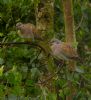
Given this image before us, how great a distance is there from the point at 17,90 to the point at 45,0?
96 cm

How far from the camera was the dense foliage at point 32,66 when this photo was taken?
198 cm

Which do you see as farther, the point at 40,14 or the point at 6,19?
the point at 6,19

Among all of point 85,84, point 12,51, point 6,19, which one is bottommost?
point 85,84

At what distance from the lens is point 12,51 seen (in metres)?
2.60

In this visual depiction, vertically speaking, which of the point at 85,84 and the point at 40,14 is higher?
the point at 40,14

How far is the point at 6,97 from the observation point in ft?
6.25

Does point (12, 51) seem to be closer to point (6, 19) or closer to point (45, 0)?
point (45, 0)

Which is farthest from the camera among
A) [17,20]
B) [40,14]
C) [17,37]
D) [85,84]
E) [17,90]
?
[17,20]

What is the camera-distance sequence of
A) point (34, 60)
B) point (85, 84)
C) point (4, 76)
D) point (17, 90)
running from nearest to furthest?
1. point (17, 90)
2. point (4, 76)
3. point (85, 84)
4. point (34, 60)

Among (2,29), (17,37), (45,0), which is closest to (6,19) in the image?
(2,29)

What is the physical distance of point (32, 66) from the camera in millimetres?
2383

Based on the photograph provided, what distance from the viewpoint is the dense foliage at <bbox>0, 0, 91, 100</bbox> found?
1.98 meters

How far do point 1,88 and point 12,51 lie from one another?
0.72 metres

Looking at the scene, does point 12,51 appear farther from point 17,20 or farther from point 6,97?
point 17,20
